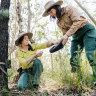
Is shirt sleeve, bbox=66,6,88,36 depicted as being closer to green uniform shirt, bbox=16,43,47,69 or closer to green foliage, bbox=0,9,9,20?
green uniform shirt, bbox=16,43,47,69

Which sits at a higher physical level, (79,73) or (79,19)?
(79,19)

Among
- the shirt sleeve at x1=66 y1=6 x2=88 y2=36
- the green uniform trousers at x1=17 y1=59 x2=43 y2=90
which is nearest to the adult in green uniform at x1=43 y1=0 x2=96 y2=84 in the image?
the shirt sleeve at x1=66 y1=6 x2=88 y2=36

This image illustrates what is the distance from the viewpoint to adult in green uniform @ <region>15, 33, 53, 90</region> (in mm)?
3049

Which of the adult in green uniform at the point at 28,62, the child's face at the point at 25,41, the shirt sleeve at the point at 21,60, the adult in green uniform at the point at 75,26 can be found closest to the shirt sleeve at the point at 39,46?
the adult in green uniform at the point at 28,62

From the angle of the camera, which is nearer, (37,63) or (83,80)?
(83,80)

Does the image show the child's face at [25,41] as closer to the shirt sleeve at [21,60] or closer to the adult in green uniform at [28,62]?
the adult in green uniform at [28,62]

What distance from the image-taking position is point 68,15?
3066 millimetres

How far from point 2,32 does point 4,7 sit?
44 cm

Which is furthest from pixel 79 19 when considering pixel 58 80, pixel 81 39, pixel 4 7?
pixel 4 7

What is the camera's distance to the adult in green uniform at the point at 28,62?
3.05 m

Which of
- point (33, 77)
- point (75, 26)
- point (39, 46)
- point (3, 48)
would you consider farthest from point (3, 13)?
point (33, 77)

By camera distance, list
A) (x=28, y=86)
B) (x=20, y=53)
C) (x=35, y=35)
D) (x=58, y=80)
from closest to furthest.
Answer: (x=58, y=80), (x=28, y=86), (x=20, y=53), (x=35, y=35)

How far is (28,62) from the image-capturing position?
10.0 ft

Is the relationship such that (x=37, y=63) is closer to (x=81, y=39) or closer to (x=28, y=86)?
(x=28, y=86)
